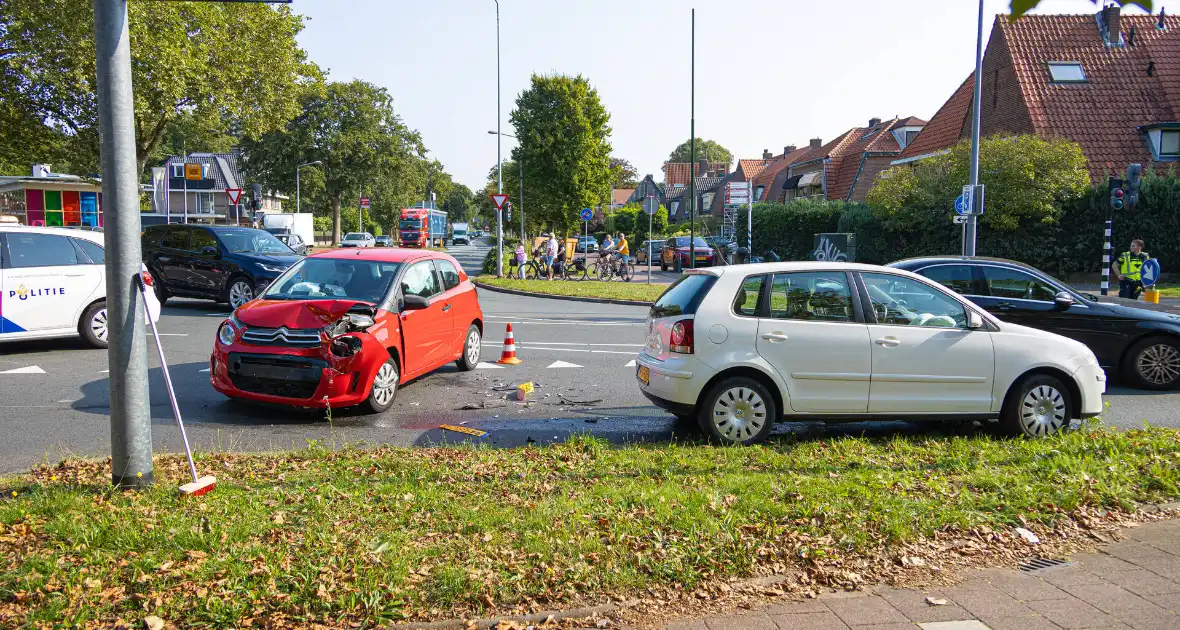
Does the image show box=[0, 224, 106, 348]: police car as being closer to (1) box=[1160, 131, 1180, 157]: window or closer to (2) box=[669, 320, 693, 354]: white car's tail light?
(2) box=[669, 320, 693, 354]: white car's tail light

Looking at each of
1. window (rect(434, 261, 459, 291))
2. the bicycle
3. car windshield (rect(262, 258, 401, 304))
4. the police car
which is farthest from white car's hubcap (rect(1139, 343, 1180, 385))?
the bicycle

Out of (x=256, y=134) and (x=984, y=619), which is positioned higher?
(x=256, y=134)

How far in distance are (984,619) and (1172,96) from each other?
3526cm

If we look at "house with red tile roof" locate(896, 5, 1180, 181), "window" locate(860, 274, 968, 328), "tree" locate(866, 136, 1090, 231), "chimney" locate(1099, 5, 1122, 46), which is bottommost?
"window" locate(860, 274, 968, 328)

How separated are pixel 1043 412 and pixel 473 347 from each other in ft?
21.2

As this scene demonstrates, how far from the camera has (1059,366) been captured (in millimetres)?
7027

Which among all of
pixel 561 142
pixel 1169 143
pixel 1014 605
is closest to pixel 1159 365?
pixel 1014 605

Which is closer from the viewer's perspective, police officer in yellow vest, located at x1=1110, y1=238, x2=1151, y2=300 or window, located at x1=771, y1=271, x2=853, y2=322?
window, located at x1=771, y1=271, x2=853, y2=322

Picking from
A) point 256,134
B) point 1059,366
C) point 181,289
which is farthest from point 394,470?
point 256,134

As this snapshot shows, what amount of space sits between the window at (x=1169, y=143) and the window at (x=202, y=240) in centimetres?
3147

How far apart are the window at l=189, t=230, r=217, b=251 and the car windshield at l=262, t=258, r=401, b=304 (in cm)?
890

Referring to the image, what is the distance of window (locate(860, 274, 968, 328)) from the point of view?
7.05 metres

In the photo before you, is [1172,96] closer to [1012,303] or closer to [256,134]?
[1012,303]

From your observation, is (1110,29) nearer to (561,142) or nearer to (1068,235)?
(1068,235)
